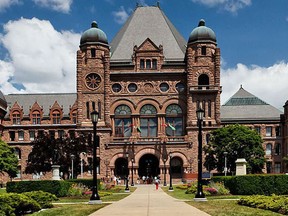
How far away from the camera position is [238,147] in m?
83.8

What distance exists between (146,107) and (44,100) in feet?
83.4

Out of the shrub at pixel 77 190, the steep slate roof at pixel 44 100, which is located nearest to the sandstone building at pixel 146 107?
the steep slate roof at pixel 44 100

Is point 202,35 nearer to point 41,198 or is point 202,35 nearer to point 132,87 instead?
point 132,87

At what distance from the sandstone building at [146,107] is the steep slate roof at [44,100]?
1193 mm

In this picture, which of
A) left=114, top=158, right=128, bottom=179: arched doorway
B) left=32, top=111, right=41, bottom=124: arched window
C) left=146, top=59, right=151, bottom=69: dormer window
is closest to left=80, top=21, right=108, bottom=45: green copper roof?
left=146, top=59, right=151, bottom=69: dormer window

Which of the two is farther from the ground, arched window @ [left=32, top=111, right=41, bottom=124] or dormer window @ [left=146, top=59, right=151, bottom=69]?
dormer window @ [left=146, top=59, right=151, bottom=69]

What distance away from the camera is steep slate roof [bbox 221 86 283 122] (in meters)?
104

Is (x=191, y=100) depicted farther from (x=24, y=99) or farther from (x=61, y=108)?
(x=24, y=99)

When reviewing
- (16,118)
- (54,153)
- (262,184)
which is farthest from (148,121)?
(262,184)

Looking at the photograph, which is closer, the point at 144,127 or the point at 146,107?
the point at 146,107

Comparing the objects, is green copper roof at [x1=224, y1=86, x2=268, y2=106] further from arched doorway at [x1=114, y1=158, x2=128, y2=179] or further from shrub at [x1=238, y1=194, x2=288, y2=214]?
shrub at [x1=238, y1=194, x2=288, y2=214]

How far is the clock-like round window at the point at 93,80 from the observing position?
318 ft

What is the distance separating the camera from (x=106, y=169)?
93.6 metres

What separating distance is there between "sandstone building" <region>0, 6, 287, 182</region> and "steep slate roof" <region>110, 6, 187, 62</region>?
21cm
